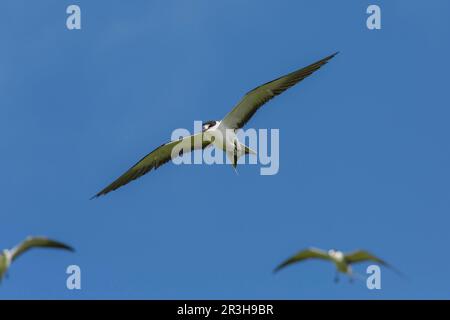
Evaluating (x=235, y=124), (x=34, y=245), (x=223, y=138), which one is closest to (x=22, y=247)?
(x=34, y=245)

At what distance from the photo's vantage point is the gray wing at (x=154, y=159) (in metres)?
20.5

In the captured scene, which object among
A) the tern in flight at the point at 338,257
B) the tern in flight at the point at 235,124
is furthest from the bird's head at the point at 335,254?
the tern in flight at the point at 235,124

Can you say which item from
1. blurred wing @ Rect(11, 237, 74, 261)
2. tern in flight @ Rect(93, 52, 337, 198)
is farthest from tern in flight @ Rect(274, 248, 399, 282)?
tern in flight @ Rect(93, 52, 337, 198)

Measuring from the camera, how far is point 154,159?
21297 mm

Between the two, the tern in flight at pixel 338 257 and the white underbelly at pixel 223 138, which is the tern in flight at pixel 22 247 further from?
the white underbelly at pixel 223 138

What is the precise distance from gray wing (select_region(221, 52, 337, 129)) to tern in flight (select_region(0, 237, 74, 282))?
9.20m

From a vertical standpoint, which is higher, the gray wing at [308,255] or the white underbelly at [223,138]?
the white underbelly at [223,138]
